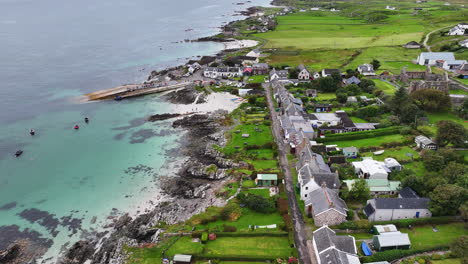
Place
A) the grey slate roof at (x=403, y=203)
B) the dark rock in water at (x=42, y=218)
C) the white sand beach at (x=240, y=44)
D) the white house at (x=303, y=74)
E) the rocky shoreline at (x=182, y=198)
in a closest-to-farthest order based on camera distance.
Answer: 1. the rocky shoreline at (x=182, y=198)
2. the grey slate roof at (x=403, y=203)
3. the dark rock in water at (x=42, y=218)
4. the white house at (x=303, y=74)
5. the white sand beach at (x=240, y=44)

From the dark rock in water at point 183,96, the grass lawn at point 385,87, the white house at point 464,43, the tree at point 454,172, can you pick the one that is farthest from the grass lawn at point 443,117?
the white house at point 464,43

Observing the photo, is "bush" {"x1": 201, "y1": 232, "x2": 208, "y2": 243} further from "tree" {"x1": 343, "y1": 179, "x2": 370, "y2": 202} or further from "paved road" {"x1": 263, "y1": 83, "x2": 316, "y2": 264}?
"tree" {"x1": 343, "y1": 179, "x2": 370, "y2": 202}

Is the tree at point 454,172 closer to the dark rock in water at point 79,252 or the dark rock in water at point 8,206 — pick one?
the dark rock in water at point 79,252

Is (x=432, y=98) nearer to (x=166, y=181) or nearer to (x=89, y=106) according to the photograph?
(x=166, y=181)

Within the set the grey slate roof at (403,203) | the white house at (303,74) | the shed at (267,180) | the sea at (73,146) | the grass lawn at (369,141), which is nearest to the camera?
Result: the grey slate roof at (403,203)

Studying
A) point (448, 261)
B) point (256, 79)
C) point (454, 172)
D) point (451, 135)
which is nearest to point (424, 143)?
point (451, 135)

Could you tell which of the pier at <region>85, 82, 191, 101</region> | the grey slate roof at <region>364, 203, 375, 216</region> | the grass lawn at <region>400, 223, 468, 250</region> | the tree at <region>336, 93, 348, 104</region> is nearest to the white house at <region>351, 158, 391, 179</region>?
the grey slate roof at <region>364, 203, 375, 216</region>
